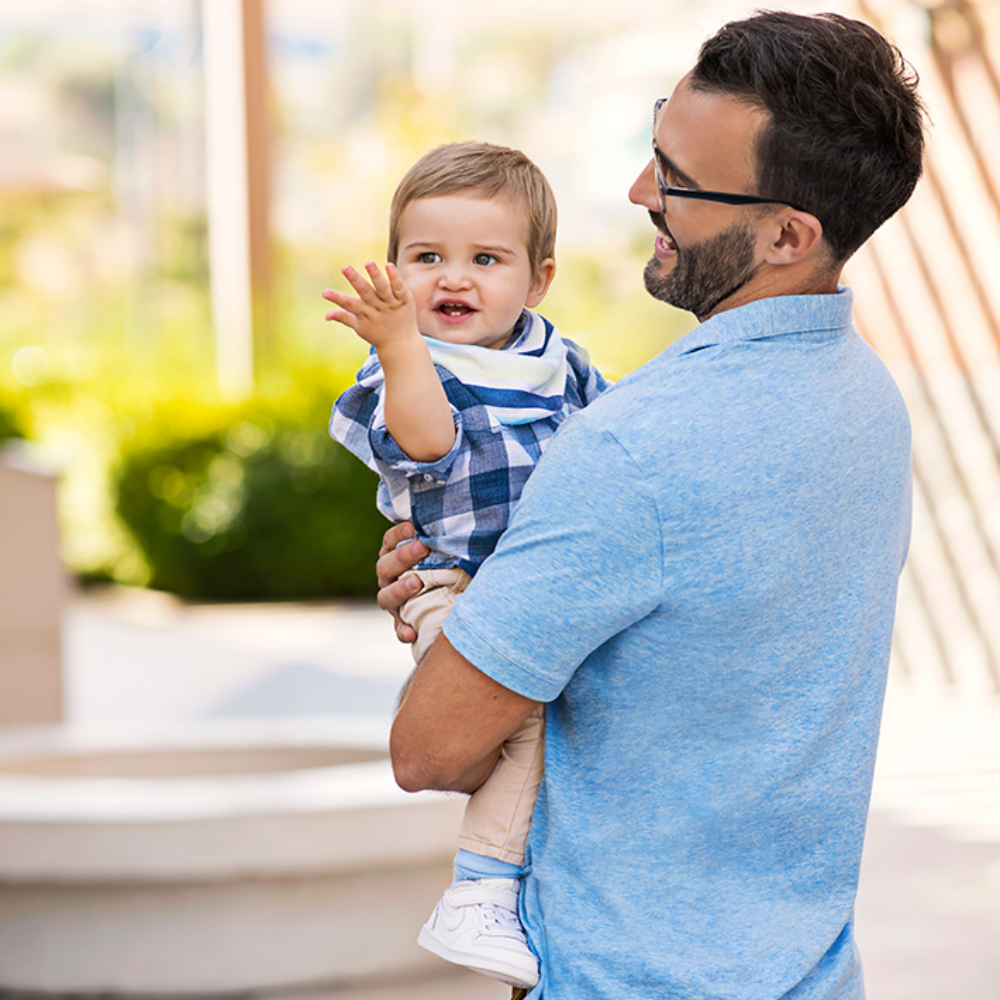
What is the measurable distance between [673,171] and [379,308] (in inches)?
12.6

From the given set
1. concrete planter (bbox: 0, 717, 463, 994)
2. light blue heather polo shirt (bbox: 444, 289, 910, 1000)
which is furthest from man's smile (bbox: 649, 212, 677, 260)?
concrete planter (bbox: 0, 717, 463, 994)

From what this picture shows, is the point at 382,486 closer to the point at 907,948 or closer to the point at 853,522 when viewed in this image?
the point at 853,522

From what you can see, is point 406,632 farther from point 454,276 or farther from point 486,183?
point 486,183

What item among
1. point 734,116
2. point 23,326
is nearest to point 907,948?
point 734,116

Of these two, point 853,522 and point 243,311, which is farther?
point 243,311

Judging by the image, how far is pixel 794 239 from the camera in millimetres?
1416

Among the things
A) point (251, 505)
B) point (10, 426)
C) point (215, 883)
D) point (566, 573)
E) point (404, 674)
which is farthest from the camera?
point (10, 426)

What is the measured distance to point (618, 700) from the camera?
1.38 metres

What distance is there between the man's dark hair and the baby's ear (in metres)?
0.44

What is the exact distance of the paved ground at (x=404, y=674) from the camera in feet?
12.9

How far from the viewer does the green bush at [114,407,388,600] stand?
9914 mm

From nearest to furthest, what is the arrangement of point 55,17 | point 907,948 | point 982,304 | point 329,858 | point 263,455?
point 329,858 < point 907,948 < point 982,304 < point 263,455 < point 55,17

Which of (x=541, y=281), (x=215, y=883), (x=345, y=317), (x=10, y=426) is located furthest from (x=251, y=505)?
(x=345, y=317)

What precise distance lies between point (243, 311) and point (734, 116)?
435 inches
